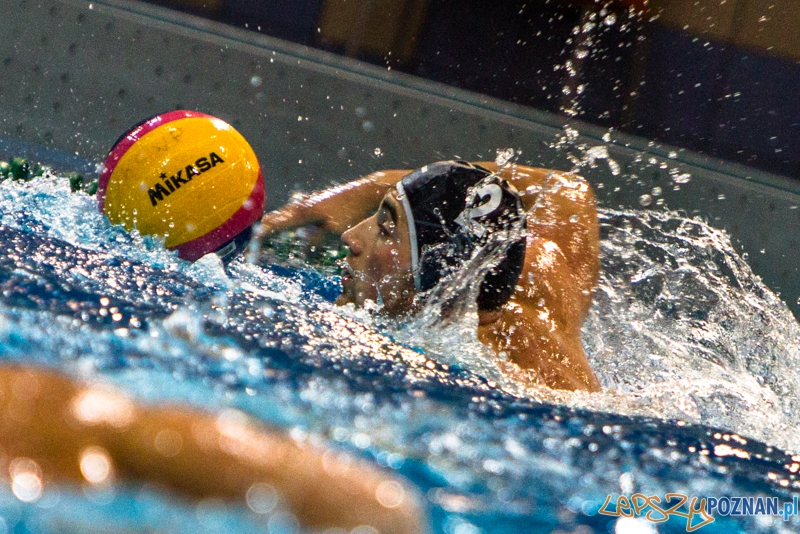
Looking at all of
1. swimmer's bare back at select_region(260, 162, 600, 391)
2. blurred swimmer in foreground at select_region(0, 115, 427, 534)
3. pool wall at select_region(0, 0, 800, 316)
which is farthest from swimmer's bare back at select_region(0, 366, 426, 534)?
pool wall at select_region(0, 0, 800, 316)

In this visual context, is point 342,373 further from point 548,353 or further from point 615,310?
point 615,310

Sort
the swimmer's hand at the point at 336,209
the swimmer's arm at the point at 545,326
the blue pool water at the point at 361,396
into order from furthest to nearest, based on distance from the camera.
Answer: the swimmer's hand at the point at 336,209
the swimmer's arm at the point at 545,326
the blue pool water at the point at 361,396

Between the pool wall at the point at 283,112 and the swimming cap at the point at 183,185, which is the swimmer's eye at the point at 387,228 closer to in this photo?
the swimming cap at the point at 183,185

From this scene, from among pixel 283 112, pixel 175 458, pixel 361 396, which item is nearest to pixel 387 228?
pixel 361 396

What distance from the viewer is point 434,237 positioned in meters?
1.88

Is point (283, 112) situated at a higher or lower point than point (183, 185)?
lower

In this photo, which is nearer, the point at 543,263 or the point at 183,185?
the point at 183,185

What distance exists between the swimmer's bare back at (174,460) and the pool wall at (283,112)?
308 cm

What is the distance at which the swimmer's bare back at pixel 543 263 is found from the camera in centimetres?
182

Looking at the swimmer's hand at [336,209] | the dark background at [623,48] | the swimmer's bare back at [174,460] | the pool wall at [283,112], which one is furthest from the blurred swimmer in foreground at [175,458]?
the dark background at [623,48]

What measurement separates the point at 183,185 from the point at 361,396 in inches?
36.7

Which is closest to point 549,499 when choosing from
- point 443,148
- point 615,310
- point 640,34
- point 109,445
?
point 109,445

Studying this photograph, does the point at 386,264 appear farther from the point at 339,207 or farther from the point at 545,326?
the point at 339,207

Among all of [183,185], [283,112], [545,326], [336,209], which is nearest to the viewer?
[183,185]
